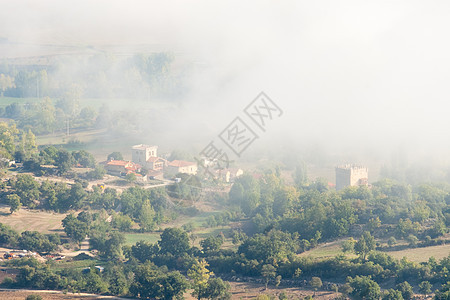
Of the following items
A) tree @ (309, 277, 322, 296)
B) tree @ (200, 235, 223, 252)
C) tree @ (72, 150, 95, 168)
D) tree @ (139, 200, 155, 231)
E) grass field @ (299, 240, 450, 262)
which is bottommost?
tree @ (309, 277, 322, 296)

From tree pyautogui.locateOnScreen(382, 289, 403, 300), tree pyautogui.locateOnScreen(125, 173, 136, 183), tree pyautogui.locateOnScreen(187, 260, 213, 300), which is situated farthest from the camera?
tree pyautogui.locateOnScreen(125, 173, 136, 183)

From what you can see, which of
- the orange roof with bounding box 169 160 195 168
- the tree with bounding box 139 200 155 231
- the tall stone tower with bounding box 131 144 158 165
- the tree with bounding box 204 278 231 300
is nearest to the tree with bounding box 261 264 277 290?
the tree with bounding box 204 278 231 300

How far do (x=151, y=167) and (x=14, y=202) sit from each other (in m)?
12.0

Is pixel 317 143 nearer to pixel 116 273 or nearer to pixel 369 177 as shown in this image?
pixel 369 177

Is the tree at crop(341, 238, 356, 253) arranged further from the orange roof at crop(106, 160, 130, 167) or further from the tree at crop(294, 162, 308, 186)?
the orange roof at crop(106, 160, 130, 167)

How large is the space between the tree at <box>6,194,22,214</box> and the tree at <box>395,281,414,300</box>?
2161cm

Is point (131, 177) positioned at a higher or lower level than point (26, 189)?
higher

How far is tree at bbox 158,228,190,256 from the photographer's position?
34188mm

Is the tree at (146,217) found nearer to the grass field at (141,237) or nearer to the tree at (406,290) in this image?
the grass field at (141,237)

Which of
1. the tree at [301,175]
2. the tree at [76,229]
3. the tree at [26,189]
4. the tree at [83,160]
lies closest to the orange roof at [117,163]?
the tree at [83,160]

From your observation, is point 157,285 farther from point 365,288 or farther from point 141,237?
point 141,237

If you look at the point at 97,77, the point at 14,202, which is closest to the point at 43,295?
the point at 14,202

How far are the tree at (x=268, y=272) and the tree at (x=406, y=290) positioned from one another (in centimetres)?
535

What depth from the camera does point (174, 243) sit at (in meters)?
34.5
